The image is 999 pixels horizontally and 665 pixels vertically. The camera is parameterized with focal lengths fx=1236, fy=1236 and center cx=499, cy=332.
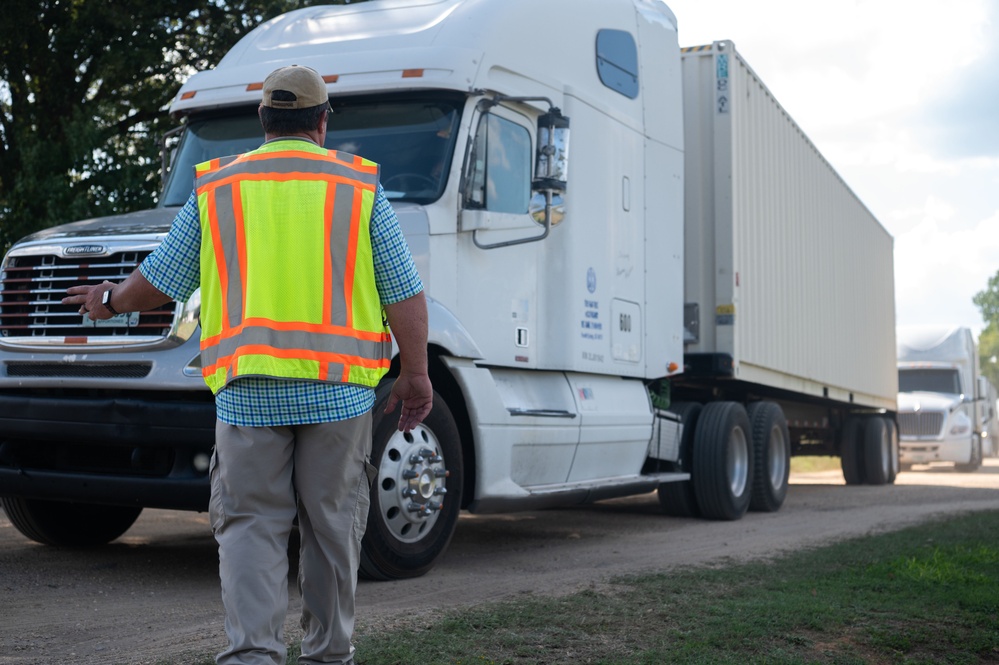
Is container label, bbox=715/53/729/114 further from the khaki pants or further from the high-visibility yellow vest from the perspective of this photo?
the khaki pants

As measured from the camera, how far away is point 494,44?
296 inches

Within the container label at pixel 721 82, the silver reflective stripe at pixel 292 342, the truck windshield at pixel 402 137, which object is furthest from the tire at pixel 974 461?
the silver reflective stripe at pixel 292 342

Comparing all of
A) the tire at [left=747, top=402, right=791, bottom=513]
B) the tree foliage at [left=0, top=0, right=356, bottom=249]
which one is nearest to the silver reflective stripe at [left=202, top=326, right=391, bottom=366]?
the tire at [left=747, top=402, right=791, bottom=513]

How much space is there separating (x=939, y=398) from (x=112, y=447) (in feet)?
76.1

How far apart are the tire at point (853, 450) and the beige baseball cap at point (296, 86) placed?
50.4 ft

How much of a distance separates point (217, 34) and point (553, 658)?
11.5 m

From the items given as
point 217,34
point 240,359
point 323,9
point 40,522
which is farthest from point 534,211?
point 217,34

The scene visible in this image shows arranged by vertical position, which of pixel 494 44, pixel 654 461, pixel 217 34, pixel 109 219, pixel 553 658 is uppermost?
pixel 217 34

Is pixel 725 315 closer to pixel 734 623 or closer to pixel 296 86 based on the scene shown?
pixel 734 623

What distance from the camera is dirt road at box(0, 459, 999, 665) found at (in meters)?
5.03

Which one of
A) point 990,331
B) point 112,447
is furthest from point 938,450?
point 990,331

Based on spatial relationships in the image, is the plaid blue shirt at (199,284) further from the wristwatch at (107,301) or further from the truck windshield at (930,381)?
the truck windshield at (930,381)

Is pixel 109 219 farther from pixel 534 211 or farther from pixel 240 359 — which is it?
pixel 240 359

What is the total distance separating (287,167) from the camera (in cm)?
352
